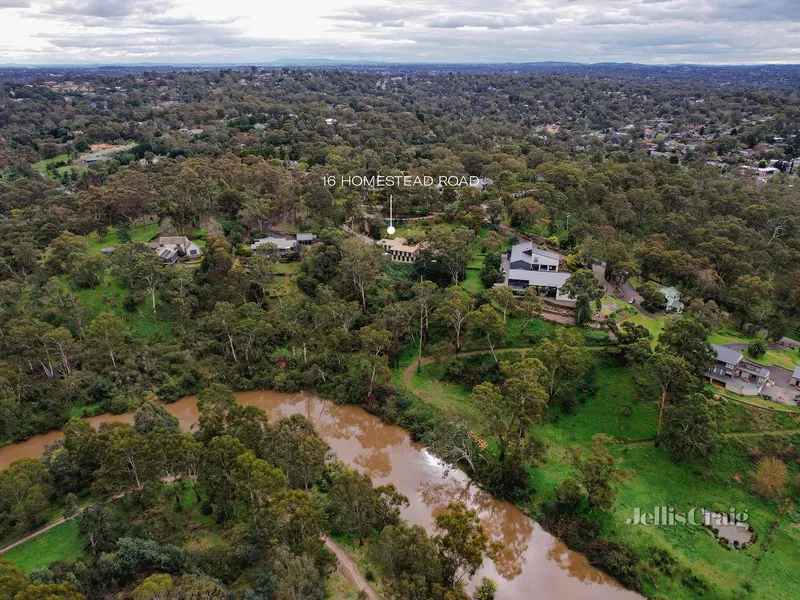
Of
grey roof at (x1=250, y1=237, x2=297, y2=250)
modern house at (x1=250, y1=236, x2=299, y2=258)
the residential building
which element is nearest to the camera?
the residential building

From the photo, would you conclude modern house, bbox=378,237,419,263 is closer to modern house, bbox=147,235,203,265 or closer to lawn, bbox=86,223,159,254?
modern house, bbox=147,235,203,265

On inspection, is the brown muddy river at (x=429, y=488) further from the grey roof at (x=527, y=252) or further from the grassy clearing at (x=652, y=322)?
the grey roof at (x=527, y=252)

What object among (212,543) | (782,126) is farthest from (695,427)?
(782,126)

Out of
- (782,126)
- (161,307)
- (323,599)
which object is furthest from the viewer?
(782,126)

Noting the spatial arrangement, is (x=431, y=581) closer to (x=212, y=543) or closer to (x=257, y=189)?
(x=212, y=543)

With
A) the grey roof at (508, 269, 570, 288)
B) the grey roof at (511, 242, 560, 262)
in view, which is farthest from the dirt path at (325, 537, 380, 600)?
the grey roof at (511, 242, 560, 262)

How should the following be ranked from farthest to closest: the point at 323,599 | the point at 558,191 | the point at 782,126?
the point at 782,126
the point at 558,191
the point at 323,599
